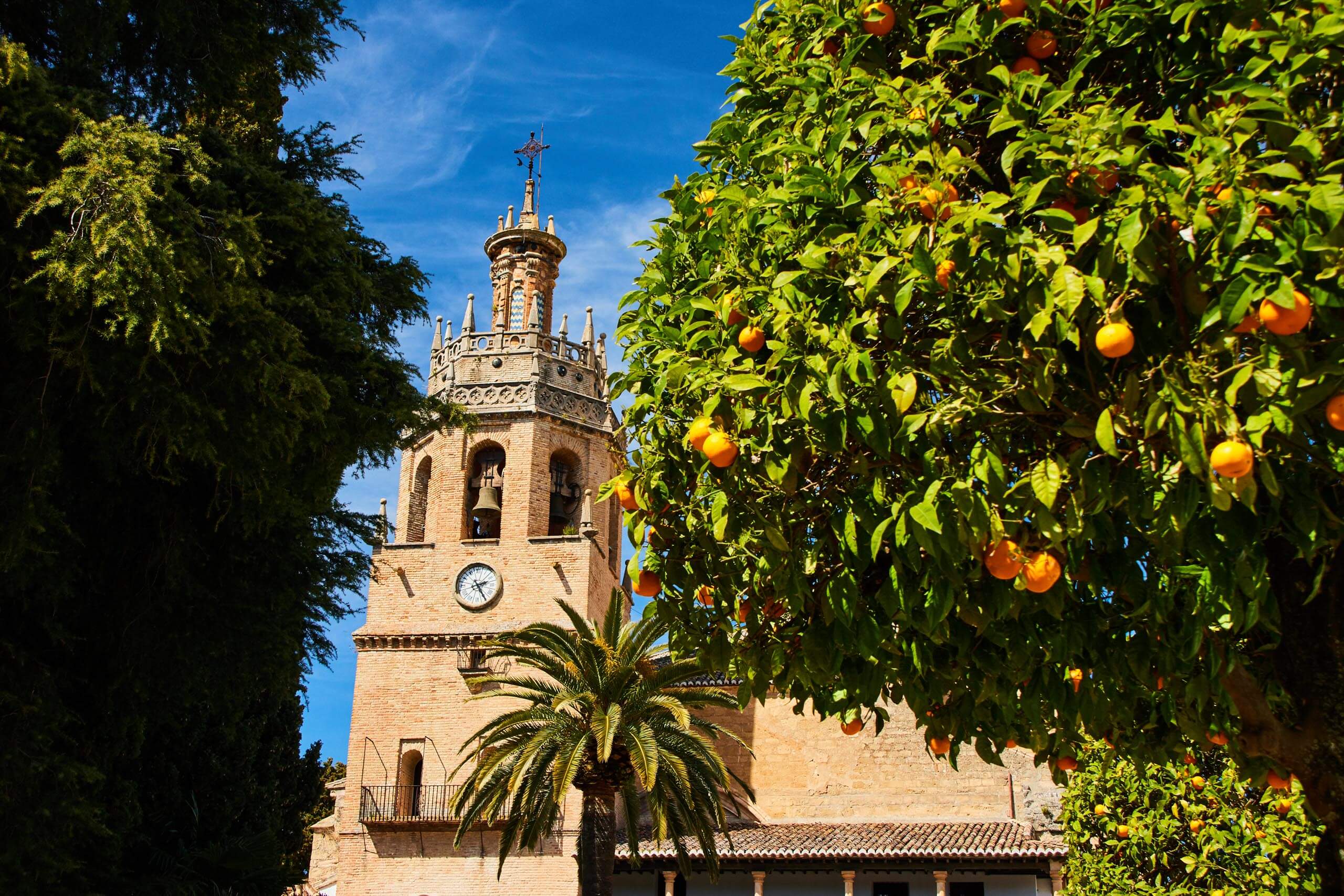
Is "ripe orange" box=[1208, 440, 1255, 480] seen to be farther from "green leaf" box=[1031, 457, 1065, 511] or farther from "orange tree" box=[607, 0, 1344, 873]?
"green leaf" box=[1031, 457, 1065, 511]

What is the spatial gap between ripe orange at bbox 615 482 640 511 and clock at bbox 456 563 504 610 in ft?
84.9

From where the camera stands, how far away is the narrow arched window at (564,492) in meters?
33.1

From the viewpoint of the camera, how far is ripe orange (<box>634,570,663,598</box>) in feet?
19.3

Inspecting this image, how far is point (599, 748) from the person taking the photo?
2061 cm

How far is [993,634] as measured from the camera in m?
5.08

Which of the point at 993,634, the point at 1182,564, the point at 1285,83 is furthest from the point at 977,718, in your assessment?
the point at 1285,83

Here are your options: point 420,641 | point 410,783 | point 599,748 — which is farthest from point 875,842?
point 420,641

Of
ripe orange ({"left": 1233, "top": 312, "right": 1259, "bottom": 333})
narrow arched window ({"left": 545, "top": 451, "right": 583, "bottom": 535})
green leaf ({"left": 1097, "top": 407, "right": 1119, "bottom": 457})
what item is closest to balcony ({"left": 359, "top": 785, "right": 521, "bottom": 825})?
narrow arched window ({"left": 545, "top": 451, "right": 583, "bottom": 535})

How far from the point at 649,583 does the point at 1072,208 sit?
2.50m

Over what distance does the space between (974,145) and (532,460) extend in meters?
27.0

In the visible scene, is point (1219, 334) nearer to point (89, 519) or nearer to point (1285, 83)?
point (1285, 83)

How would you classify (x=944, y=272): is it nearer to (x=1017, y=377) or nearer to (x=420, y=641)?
(x=1017, y=377)

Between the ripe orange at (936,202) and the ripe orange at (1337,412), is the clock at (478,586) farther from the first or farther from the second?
the ripe orange at (1337,412)

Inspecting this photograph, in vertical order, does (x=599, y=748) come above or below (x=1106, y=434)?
below
